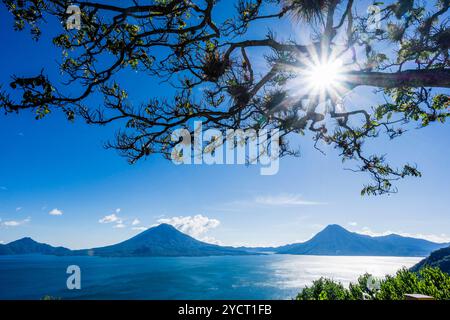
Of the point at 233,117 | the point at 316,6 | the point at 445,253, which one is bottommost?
the point at 445,253

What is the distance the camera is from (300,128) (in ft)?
18.7

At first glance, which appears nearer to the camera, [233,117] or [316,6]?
[316,6]

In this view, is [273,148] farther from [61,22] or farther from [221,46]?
[61,22]

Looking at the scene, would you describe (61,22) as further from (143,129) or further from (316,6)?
(316,6)

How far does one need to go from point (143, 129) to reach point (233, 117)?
1.69 meters

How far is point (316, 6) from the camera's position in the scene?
11.9 ft

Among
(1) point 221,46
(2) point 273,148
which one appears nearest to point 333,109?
(2) point 273,148

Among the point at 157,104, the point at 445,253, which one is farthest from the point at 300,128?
the point at 445,253
